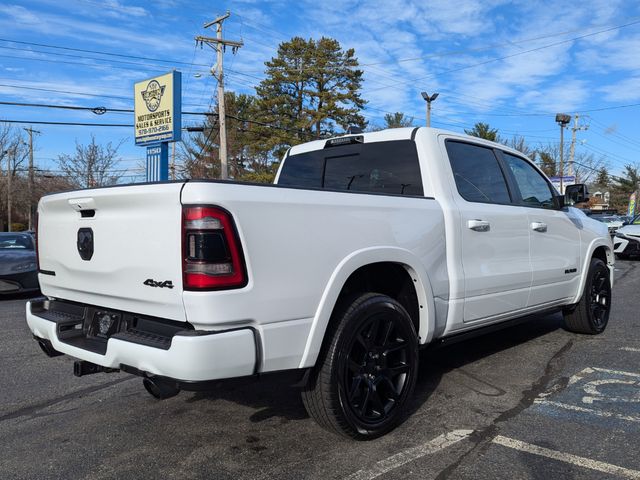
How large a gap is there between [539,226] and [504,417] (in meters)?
1.90

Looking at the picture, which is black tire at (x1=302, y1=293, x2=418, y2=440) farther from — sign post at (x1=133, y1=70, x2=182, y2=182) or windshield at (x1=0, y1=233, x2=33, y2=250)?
sign post at (x1=133, y1=70, x2=182, y2=182)

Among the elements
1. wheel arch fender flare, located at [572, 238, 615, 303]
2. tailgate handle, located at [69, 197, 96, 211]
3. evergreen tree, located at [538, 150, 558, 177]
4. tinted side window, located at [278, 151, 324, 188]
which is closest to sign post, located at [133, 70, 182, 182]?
tinted side window, located at [278, 151, 324, 188]

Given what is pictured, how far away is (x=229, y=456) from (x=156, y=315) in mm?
968

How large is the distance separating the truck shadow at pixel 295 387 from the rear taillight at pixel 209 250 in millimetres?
491

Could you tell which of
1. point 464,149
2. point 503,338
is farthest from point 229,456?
point 503,338

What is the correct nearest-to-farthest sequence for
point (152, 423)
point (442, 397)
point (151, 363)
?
point (151, 363), point (152, 423), point (442, 397)

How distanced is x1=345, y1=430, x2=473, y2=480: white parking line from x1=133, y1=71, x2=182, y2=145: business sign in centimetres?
1678

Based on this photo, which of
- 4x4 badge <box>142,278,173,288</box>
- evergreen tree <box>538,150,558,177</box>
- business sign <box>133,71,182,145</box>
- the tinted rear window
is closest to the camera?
4x4 badge <box>142,278,173,288</box>

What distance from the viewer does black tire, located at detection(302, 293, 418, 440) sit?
2.98 meters

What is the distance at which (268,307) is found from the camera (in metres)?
2.64

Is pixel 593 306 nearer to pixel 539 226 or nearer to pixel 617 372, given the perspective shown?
pixel 617 372

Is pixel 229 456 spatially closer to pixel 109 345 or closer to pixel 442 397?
pixel 109 345

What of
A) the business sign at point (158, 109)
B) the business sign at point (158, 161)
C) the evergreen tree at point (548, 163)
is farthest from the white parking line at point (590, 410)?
the evergreen tree at point (548, 163)

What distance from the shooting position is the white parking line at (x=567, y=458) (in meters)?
2.85
